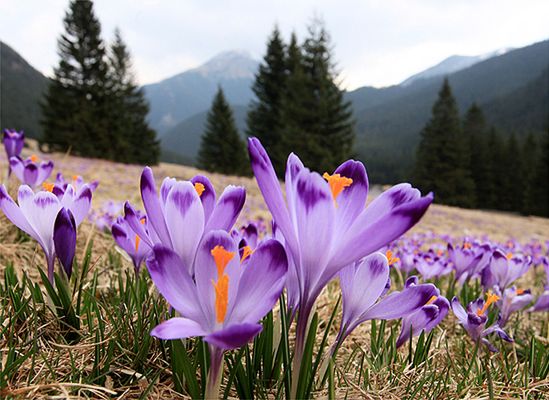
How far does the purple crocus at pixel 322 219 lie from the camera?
1.90 ft

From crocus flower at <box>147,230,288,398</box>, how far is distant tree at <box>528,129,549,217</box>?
4101 centimetres

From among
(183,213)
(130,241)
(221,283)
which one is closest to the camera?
(221,283)

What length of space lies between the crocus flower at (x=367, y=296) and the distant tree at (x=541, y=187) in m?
40.7

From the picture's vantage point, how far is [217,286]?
59cm

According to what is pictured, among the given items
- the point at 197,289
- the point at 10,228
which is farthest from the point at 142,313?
the point at 10,228

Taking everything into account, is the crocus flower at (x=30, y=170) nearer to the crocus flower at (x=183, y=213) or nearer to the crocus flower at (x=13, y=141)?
the crocus flower at (x=13, y=141)

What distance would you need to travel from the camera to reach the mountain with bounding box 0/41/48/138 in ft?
372

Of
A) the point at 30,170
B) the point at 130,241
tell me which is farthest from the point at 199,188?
the point at 30,170

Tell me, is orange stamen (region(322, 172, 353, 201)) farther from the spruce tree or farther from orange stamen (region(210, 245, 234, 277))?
the spruce tree

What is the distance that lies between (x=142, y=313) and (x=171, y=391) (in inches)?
10.2

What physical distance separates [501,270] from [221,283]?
5.47 feet

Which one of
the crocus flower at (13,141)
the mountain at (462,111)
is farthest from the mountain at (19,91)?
the crocus flower at (13,141)

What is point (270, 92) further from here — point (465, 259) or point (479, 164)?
point (465, 259)

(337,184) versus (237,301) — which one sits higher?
(337,184)
